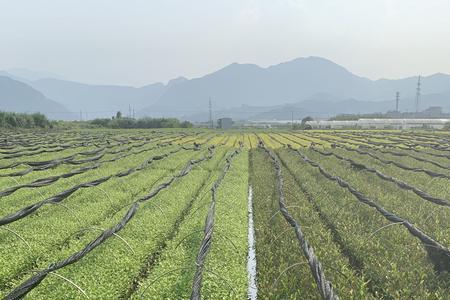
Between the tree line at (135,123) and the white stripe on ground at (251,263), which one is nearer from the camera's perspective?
the white stripe on ground at (251,263)

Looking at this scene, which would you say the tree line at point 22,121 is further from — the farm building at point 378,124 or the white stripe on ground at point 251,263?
the white stripe on ground at point 251,263

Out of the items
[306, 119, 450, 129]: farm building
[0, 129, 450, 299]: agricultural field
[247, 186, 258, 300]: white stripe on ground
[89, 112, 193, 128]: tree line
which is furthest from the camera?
[89, 112, 193, 128]: tree line

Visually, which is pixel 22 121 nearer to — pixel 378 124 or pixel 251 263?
pixel 251 263

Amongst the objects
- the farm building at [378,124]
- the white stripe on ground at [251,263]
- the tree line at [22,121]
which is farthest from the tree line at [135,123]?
the white stripe on ground at [251,263]

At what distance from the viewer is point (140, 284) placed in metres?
5.60

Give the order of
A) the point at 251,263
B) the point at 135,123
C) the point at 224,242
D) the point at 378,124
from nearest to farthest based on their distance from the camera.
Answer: the point at 251,263 → the point at 224,242 → the point at 135,123 → the point at 378,124

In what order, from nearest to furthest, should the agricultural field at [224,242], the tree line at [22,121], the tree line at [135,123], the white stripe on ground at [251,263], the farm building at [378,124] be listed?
the agricultural field at [224,242] → the white stripe on ground at [251,263] → the tree line at [22,121] → the farm building at [378,124] → the tree line at [135,123]

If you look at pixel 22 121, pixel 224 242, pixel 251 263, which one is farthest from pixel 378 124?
pixel 251 263

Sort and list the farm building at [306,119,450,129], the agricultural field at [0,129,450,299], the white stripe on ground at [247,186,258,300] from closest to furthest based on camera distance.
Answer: the agricultural field at [0,129,450,299], the white stripe on ground at [247,186,258,300], the farm building at [306,119,450,129]

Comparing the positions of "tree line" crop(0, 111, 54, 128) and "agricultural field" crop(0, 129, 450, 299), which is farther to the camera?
"tree line" crop(0, 111, 54, 128)

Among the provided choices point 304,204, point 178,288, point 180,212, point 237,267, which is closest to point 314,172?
point 304,204

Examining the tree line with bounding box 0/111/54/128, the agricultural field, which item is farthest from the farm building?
the agricultural field

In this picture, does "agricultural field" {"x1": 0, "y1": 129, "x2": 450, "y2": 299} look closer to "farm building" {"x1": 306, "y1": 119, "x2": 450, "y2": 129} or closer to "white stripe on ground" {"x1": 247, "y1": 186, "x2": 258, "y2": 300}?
"white stripe on ground" {"x1": 247, "y1": 186, "x2": 258, "y2": 300}

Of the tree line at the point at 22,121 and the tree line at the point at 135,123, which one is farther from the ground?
the tree line at the point at 22,121
